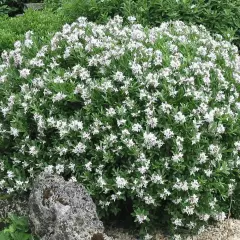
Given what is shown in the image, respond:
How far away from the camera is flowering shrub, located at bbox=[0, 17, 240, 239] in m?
4.12

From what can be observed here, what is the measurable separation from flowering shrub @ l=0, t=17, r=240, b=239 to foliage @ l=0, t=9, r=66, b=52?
62.8 inches

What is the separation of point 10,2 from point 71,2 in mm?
3079

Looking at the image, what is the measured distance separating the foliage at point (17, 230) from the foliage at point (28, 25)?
2.54 m

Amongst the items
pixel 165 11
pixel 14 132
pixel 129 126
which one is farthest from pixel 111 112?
pixel 165 11

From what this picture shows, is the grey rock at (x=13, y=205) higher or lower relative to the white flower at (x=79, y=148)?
lower

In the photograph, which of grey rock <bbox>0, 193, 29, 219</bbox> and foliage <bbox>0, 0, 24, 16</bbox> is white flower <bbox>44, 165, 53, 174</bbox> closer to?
grey rock <bbox>0, 193, 29, 219</bbox>

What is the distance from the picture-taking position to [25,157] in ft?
14.4

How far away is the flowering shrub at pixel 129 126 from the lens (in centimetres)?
412

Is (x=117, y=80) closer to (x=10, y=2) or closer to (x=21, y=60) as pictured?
(x=21, y=60)

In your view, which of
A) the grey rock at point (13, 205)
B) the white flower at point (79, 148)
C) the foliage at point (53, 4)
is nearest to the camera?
the white flower at point (79, 148)

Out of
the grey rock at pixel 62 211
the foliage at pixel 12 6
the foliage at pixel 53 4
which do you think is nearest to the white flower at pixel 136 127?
the grey rock at pixel 62 211

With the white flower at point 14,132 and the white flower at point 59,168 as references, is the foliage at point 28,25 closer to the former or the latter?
the white flower at point 14,132

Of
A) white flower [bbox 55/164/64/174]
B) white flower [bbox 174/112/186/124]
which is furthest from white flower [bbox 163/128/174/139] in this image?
white flower [bbox 55/164/64/174]

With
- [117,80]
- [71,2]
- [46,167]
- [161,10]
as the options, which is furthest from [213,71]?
[71,2]
